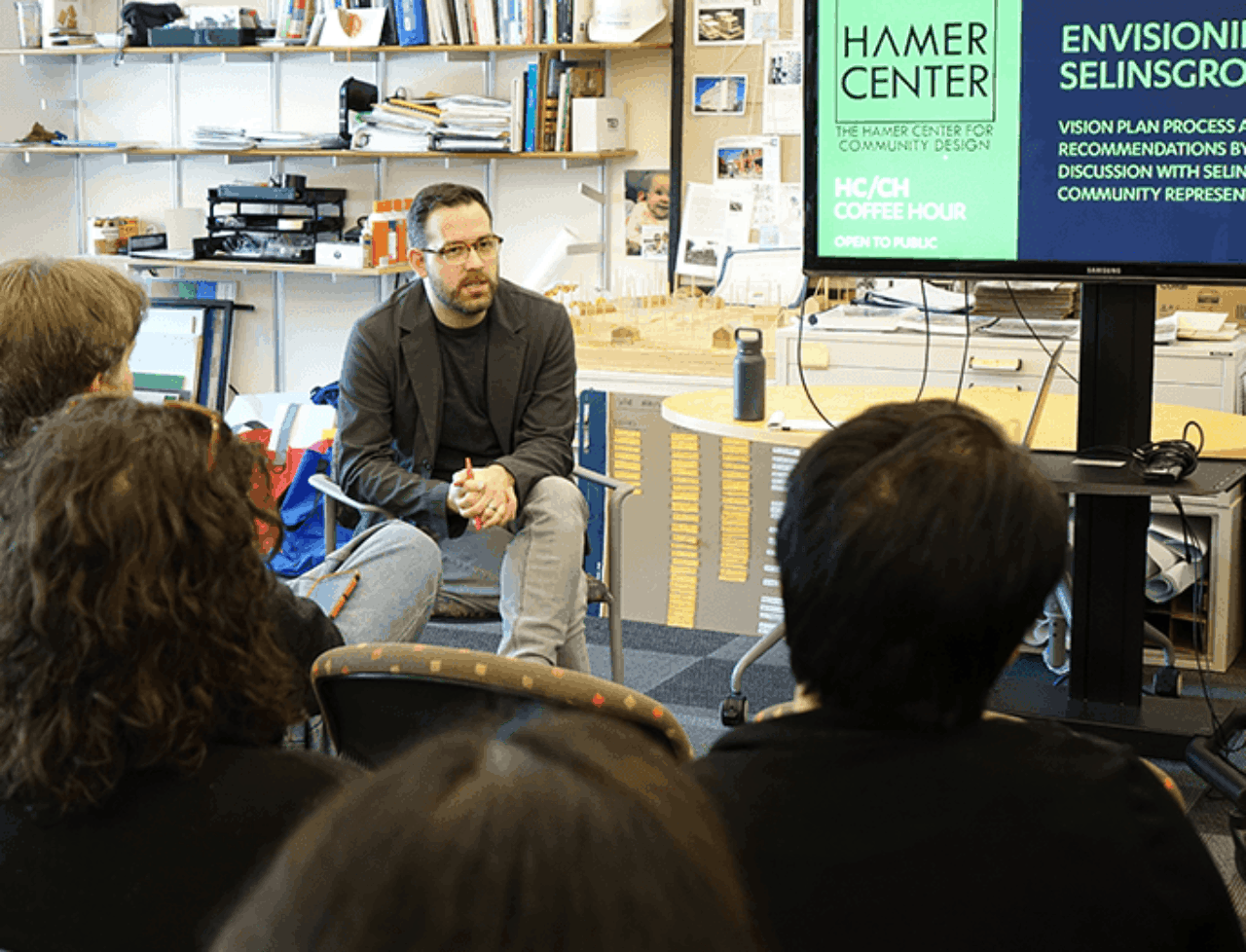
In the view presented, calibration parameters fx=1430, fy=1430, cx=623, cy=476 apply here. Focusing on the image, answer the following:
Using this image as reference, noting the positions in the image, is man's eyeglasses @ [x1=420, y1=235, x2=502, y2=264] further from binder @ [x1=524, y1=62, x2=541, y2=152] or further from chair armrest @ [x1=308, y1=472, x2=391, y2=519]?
binder @ [x1=524, y1=62, x2=541, y2=152]

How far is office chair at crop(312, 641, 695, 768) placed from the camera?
132 centimetres

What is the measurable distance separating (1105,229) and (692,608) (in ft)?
5.63

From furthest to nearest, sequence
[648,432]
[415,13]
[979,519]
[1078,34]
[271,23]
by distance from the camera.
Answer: [271,23] → [415,13] → [648,432] → [1078,34] → [979,519]

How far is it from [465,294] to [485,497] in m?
0.52

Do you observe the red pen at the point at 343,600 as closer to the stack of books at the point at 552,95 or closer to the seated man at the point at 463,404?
the seated man at the point at 463,404

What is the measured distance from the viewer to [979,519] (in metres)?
1.09

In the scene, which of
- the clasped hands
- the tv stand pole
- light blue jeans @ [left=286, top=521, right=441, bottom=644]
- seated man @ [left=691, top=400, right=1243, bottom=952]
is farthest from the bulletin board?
seated man @ [left=691, top=400, right=1243, bottom=952]

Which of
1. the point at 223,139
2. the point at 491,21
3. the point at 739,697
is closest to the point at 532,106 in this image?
the point at 491,21

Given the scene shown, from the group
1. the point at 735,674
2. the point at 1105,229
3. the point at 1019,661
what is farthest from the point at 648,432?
the point at 1105,229

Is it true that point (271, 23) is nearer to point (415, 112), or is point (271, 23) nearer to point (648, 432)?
point (415, 112)

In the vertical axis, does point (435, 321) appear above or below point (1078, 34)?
below

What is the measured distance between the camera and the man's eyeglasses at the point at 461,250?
3043mm

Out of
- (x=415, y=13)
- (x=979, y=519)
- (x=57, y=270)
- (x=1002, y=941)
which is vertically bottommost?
(x=1002, y=941)

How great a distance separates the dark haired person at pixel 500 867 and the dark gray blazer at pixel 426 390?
2518 millimetres
